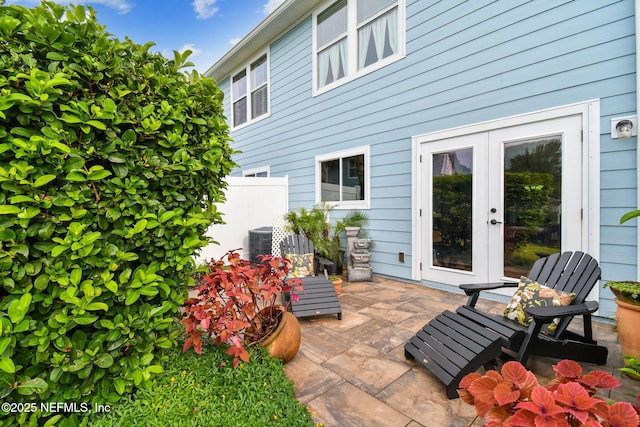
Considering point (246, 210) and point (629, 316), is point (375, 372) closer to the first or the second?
point (629, 316)

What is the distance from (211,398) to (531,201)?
377cm

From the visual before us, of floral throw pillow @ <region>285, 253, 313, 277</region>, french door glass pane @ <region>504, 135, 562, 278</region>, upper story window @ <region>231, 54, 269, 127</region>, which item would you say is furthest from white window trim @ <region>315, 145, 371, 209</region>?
upper story window @ <region>231, 54, 269, 127</region>

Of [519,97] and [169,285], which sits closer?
[169,285]

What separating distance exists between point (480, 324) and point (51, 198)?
2.77 metres

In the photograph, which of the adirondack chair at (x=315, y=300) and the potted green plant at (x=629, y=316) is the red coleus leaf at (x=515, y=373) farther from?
the adirondack chair at (x=315, y=300)

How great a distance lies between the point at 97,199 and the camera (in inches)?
60.1

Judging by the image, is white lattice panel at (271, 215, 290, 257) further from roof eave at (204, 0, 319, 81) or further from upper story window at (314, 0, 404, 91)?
roof eave at (204, 0, 319, 81)

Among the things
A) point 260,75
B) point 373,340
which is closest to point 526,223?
point 373,340

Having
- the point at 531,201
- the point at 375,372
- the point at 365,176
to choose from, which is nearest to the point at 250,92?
the point at 365,176

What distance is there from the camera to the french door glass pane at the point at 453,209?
4.02m

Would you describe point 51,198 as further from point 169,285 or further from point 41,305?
point 169,285

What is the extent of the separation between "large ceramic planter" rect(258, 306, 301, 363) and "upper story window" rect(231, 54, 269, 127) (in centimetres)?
616

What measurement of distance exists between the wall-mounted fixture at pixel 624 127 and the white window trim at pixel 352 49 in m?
2.79

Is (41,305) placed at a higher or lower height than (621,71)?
lower
